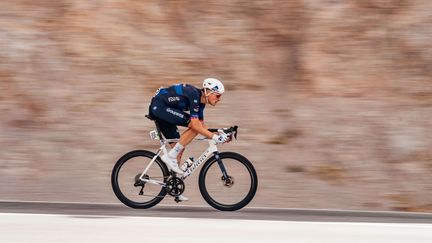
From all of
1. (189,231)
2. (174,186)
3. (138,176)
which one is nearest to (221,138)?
(174,186)

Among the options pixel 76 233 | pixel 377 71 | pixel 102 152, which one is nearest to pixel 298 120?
pixel 377 71

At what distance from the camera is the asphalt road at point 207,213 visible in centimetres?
952

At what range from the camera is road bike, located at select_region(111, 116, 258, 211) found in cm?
1027

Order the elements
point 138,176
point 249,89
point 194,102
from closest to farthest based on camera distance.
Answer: point 194,102
point 138,176
point 249,89

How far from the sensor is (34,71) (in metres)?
16.5

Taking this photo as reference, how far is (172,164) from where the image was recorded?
10453mm

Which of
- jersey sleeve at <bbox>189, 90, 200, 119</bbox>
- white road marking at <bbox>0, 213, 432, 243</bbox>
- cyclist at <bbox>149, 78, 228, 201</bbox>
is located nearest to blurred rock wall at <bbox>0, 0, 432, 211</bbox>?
cyclist at <bbox>149, 78, 228, 201</bbox>

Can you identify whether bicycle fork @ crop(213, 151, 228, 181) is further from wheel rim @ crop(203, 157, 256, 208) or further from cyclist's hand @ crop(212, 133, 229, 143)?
cyclist's hand @ crop(212, 133, 229, 143)

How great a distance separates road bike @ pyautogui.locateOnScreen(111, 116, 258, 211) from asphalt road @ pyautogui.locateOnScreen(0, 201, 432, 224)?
6.8 inches

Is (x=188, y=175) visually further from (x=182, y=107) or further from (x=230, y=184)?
(x=182, y=107)

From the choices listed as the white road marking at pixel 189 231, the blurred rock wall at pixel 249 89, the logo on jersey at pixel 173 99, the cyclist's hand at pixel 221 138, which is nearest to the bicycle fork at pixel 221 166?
the cyclist's hand at pixel 221 138

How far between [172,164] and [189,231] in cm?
318

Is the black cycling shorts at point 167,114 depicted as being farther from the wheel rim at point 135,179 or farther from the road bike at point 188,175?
the wheel rim at point 135,179

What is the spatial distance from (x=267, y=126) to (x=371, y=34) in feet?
10.5
